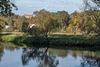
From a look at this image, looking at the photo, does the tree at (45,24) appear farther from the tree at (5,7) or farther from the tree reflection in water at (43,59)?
the tree at (5,7)

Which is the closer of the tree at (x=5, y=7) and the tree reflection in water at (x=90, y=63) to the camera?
the tree at (x=5, y=7)

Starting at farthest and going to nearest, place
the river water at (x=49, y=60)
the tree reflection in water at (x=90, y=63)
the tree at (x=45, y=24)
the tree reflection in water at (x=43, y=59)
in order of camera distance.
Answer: the tree at (x=45, y=24) < the tree reflection in water at (x=43, y=59) < the river water at (x=49, y=60) < the tree reflection in water at (x=90, y=63)

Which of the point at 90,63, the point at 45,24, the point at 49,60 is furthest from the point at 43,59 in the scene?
the point at 45,24

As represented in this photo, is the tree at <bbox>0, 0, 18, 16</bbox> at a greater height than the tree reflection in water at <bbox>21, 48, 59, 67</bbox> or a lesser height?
greater

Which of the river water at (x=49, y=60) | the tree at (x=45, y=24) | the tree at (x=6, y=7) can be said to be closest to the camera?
the tree at (x=6, y=7)

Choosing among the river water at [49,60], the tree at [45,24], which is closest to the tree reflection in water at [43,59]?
the river water at [49,60]

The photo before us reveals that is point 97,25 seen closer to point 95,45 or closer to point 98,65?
point 95,45

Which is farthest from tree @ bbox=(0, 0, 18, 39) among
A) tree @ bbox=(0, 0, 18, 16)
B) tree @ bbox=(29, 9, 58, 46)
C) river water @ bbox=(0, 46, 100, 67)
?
tree @ bbox=(29, 9, 58, 46)

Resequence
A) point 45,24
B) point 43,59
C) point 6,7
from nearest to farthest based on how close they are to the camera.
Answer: point 6,7 → point 43,59 → point 45,24

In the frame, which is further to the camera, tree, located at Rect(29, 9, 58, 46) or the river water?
tree, located at Rect(29, 9, 58, 46)

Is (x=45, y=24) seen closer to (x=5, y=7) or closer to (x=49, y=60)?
(x=49, y=60)

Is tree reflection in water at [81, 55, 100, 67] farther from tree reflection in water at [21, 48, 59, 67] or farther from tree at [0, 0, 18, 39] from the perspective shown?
tree at [0, 0, 18, 39]

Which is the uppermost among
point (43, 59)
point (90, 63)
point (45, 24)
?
point (45, 24)

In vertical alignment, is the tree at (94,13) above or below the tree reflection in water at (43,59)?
above
